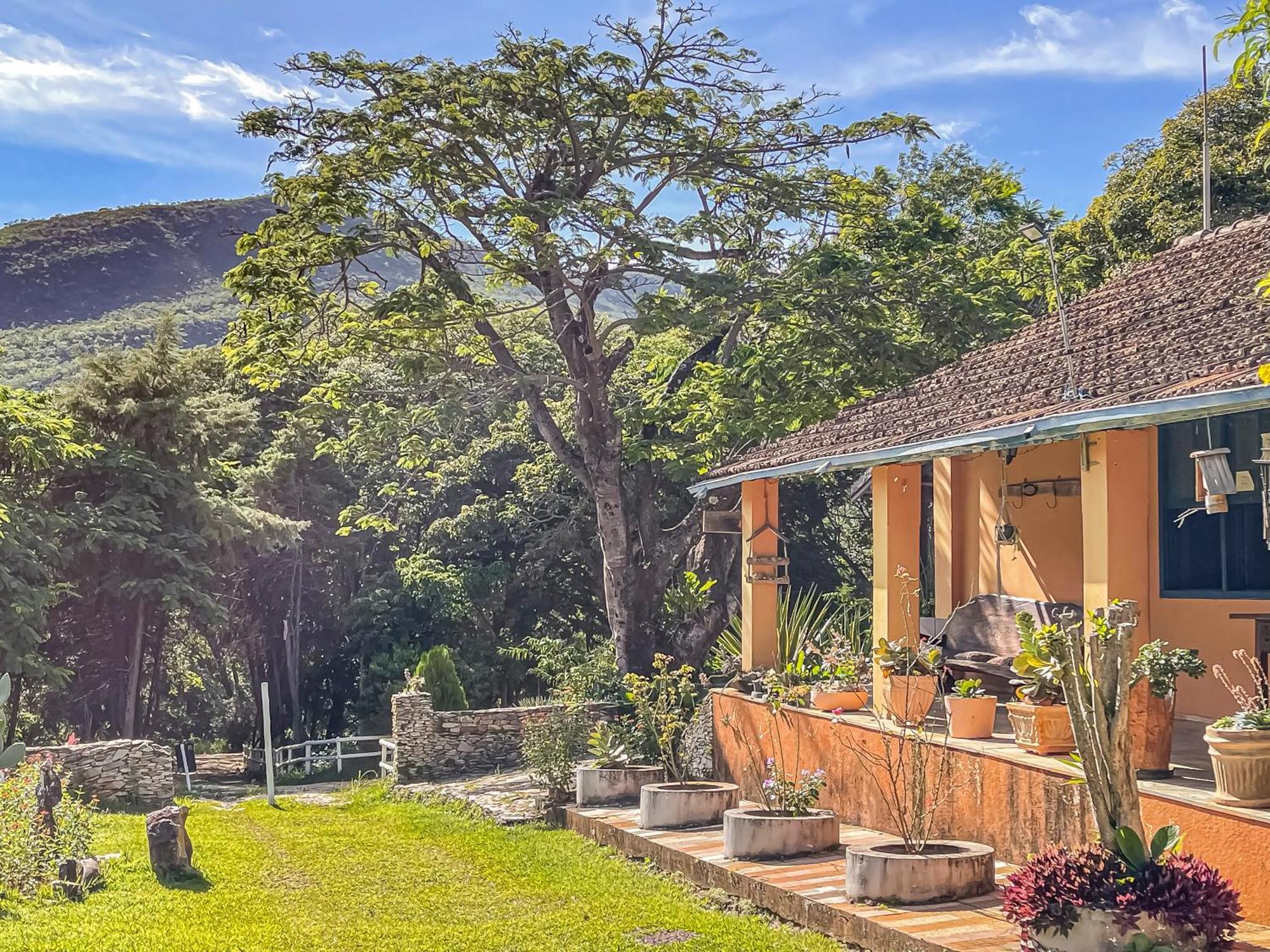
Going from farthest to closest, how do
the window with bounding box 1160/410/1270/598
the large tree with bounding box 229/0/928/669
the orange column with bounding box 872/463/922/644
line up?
the large tree with bounding box 229/0/928/669 → the orange column with bounding box 872/463/922/644 → the window with bounding box 1160/410/1270/598

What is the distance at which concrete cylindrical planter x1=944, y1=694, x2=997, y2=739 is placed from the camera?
9.91 meters

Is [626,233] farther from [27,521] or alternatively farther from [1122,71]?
[27,521]

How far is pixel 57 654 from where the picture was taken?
2758 cm

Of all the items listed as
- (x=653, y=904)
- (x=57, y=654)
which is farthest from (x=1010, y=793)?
(x=57, y=654)

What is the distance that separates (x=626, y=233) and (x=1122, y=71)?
7376 mm

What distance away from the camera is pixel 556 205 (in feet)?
64.4

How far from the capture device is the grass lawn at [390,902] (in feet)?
29.1

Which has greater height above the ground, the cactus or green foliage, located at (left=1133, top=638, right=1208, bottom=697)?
green foliage, located at (left=1133, top=638, right=1208, bottom=697)

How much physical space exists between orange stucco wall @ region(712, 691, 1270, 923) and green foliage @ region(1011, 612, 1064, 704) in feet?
1.37

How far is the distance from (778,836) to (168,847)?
574 cm

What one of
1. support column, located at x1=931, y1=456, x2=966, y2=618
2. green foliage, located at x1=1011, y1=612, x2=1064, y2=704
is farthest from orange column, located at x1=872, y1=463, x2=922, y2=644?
support column, located at x1=931, y1=456, x2=966, y2=618

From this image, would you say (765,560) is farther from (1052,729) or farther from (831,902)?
(831,902)

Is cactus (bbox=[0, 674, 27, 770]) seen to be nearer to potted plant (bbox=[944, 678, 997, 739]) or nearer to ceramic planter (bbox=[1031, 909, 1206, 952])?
potted plant (bbox=[944, 678, 997, 739])

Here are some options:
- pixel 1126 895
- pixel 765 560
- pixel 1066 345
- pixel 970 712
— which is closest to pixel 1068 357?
pixel 1066 345
